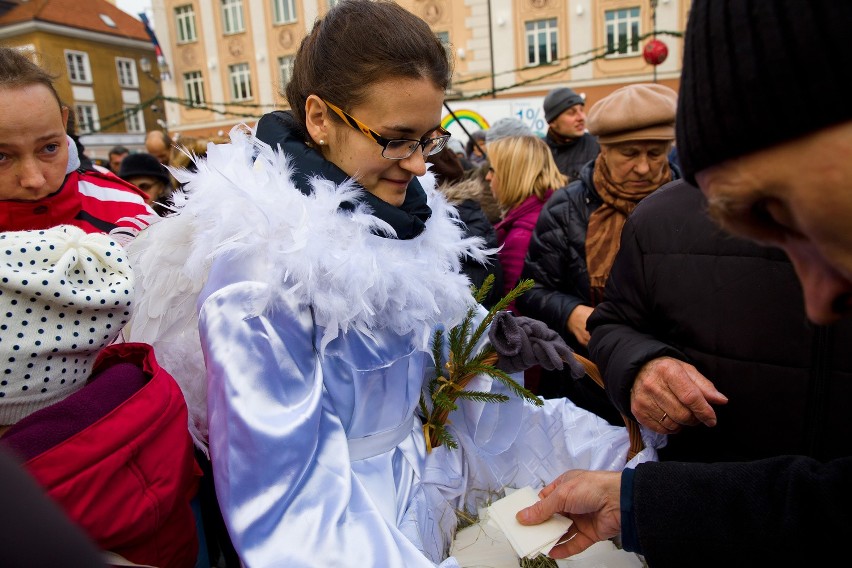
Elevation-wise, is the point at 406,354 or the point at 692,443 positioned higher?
the point at 406,354

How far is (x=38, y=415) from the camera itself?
1066 millimetres

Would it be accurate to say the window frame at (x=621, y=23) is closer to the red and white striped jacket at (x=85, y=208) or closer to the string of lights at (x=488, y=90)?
the string of lights at (x=488, y=90)

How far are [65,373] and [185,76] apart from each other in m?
26.7

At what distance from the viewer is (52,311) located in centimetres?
112

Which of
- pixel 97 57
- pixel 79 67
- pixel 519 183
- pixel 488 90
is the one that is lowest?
pixel 519 183

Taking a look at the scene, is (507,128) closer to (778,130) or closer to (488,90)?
(778,130)

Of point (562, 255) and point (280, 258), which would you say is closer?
point (280, 258)

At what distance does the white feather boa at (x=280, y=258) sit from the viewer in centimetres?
131

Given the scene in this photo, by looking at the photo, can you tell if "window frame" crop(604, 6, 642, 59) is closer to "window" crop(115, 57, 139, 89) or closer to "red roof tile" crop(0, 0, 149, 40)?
"red roof tile" crop(0, 0, 149, 40)

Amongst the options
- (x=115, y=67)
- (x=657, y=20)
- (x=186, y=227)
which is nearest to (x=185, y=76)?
(x=115, y=67)

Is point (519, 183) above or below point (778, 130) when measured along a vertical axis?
below

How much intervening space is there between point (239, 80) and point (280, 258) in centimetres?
2484

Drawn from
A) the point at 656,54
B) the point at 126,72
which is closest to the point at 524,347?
the point at 656,54

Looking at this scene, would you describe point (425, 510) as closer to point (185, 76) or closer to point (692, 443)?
point (692, 443)
